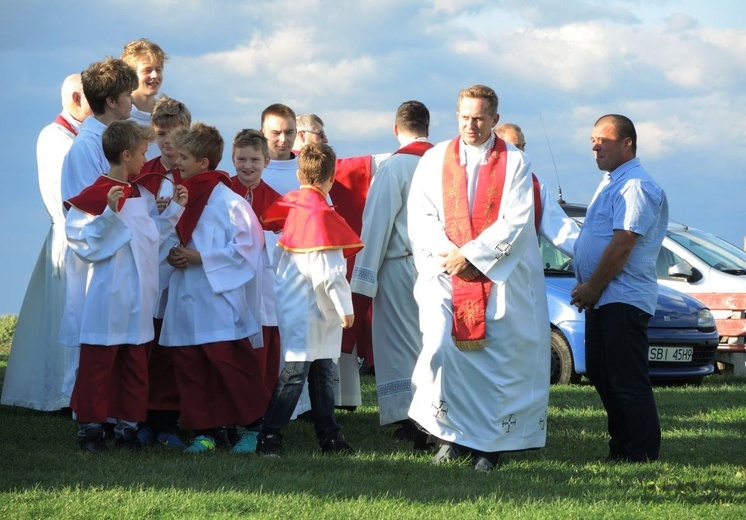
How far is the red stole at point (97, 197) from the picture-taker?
25.3 ft

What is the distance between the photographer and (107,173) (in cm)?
831


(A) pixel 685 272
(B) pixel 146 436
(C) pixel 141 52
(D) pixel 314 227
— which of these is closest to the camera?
(D) pixel 314 227

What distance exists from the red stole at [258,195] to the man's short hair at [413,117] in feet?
3.51

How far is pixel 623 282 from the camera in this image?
784 centimetres

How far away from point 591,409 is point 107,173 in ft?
16.6

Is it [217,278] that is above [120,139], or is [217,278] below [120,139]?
below

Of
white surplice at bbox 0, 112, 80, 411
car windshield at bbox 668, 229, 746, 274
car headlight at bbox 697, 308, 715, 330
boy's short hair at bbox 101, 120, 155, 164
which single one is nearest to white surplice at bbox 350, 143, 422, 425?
boy's short hair at bbox 101, 120, 155, 164

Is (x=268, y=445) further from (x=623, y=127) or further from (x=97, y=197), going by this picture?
(x=623, y=127)

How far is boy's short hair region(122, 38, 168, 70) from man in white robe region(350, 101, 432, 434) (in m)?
2.26

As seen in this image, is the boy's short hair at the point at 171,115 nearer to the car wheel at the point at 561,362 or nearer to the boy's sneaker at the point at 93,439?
the boy's sneaker at the point at 93,439

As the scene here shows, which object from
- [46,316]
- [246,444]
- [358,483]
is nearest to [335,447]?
[246,444]

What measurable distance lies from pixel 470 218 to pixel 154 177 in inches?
87.0

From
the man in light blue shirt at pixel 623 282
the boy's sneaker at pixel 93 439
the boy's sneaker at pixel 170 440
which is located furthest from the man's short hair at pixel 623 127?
the boy's sneaker at pixel 93 439

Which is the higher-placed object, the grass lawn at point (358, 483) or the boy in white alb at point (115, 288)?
the boy in white alb at point (115, 288)
